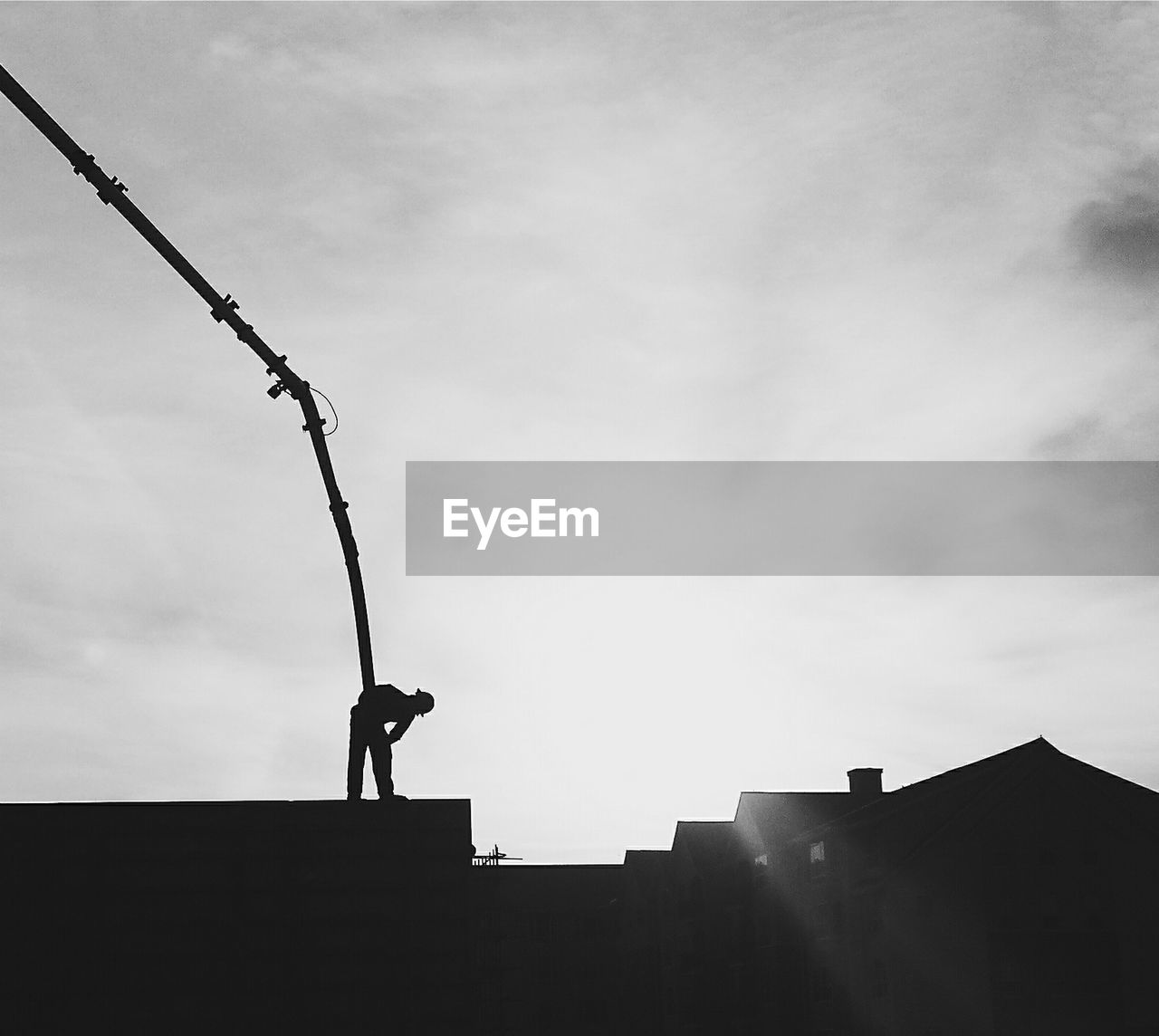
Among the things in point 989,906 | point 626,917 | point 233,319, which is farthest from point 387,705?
point 626,917

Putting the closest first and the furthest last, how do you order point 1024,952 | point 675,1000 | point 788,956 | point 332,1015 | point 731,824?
point 332,1015 < point 1024,952 < point 788,956 < point 731,824 < point 675,1000

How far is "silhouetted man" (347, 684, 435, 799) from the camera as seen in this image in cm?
1977

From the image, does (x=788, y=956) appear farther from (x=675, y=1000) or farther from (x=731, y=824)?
(x=675, y=1000)

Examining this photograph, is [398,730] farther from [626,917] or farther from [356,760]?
[626,917]

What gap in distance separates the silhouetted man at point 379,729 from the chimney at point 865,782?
16160 millimetres

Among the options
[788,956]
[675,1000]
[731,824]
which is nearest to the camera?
[788,956]

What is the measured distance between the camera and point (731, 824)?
1268 inches

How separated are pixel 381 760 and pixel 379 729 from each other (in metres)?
0.47

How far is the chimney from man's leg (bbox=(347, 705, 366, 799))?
16.5 m

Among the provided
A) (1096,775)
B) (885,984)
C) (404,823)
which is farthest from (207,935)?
(1096,775)

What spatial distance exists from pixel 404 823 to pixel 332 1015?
5.46ft

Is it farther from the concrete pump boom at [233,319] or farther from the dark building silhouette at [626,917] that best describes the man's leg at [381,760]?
the dark building silhouette at [626,917]

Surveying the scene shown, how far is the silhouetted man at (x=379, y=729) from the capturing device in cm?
1977

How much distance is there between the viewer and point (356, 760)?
65.2 ft
